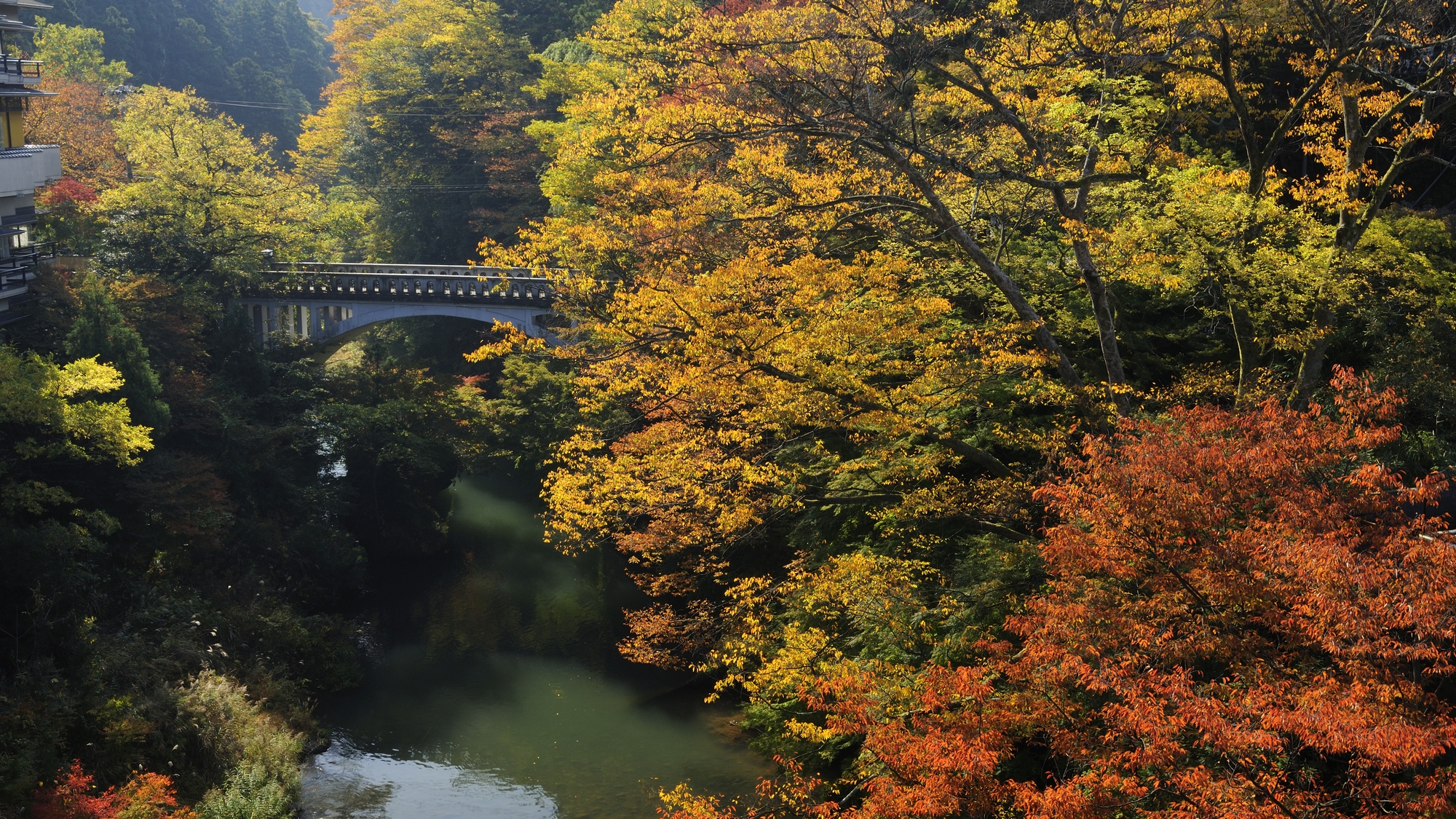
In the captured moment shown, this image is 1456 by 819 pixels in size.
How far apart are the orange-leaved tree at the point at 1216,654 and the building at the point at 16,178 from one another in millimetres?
19166

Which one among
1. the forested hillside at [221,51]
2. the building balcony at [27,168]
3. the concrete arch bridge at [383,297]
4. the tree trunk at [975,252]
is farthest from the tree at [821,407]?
the forested hillside at [221,51]

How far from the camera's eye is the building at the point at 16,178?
798 inches

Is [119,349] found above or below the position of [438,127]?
below

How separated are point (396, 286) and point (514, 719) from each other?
17.1 meters

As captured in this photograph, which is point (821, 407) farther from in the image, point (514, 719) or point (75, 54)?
point (75, 54)

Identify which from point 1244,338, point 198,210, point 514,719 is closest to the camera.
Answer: point 1244,338

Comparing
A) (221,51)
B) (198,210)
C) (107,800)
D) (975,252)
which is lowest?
(107,800)

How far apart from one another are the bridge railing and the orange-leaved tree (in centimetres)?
2127

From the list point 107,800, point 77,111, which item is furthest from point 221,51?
point 107,800

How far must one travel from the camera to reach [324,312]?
3209 cm

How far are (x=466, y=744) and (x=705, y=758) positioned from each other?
4.27m

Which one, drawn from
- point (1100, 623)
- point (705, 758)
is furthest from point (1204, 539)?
point (705, 758)

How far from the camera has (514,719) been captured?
17.4 metres

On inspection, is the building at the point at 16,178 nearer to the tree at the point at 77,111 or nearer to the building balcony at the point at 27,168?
the building balcony at the point at 27,168
